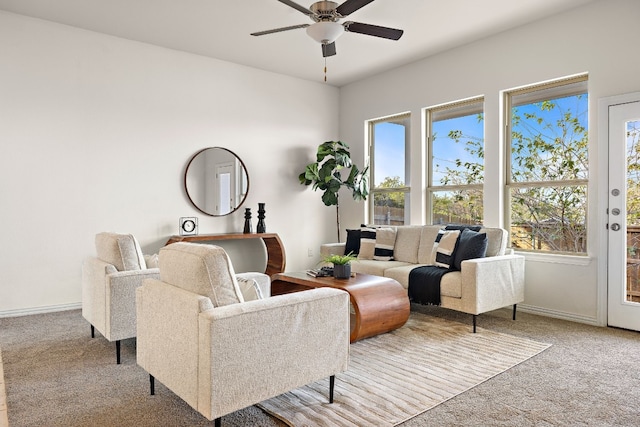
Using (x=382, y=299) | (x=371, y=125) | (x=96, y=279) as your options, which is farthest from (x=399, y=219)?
(x=96, y=279)

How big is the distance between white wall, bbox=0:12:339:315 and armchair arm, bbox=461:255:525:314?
3.01 m

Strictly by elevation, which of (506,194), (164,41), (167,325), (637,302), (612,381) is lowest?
(612,381)

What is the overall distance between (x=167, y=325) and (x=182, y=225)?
311 cm

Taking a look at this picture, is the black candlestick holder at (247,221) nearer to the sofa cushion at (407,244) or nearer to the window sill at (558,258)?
the sofa cushion at (407,244)

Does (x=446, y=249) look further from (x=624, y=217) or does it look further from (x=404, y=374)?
(x=404, y=374)

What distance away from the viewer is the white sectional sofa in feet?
12.3

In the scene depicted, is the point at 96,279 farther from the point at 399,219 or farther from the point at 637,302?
the point at 637,302

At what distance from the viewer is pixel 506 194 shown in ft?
15.8

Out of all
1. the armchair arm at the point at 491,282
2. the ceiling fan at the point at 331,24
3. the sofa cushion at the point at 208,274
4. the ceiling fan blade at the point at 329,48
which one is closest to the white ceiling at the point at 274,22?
the ceiling fan blade at the point at 329,48

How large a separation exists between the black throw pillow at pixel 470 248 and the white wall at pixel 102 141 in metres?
2.70

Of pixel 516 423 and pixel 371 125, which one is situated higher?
pixel 371 125

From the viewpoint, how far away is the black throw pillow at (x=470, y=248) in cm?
405

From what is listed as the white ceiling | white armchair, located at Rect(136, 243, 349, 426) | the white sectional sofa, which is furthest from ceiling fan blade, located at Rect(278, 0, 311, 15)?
the white sectional sofa

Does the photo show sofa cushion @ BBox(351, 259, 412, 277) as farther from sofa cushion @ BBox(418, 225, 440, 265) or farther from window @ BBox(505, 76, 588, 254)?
window @ BBox(505, 76, 588, 254)
